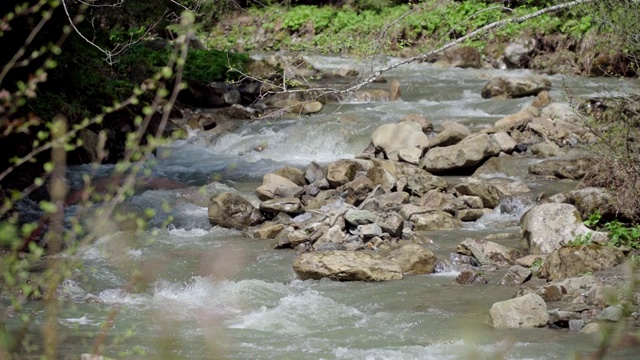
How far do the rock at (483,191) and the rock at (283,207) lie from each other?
2.23m

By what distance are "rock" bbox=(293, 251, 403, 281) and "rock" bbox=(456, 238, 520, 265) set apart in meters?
0.91

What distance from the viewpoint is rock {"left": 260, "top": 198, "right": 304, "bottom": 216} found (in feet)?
38.1

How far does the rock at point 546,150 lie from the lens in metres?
13.9

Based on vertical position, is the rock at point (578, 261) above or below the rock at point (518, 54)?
above

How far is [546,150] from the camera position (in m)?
14.0

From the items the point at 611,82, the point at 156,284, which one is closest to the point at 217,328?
the point at 156,284

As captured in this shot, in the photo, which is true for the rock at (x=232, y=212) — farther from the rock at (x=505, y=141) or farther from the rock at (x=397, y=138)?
the rock at (x=505, y=141)

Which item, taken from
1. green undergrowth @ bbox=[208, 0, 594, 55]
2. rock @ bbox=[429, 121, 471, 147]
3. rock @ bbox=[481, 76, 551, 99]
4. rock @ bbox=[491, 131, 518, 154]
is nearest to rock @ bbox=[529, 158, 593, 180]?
rock @ bbox=[491, 131, 518, 154]

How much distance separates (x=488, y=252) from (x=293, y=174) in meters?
4.33

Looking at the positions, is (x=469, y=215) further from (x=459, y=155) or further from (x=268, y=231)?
(x=268, y=231)

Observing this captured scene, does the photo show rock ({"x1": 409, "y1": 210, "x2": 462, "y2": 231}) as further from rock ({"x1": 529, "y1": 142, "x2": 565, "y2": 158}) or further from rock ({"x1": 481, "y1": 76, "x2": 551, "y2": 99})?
rock ({"x1": 481, "y1": 76, "x2": 551, "y2": 99})

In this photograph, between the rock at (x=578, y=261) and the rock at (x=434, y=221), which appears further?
the rock at (x=434, y=221)

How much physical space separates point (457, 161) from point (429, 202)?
181cm

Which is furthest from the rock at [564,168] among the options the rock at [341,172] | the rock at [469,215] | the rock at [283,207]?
the rock at [283,207]
